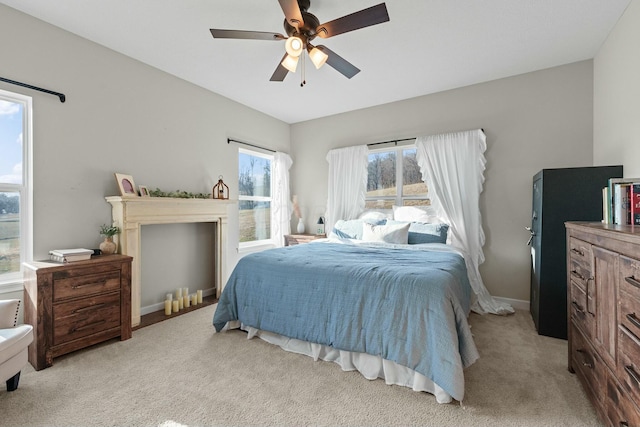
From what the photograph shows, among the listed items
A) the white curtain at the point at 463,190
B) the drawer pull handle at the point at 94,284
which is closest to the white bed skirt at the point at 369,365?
the drawer pull handle at the point at 94,284

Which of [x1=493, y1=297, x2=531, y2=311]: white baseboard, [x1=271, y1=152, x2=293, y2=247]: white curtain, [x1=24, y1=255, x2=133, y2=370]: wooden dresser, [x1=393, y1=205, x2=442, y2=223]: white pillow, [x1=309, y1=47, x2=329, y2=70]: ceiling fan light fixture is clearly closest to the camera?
[x1=24, y1=255, x2=133, y2=370]: wooden dresser

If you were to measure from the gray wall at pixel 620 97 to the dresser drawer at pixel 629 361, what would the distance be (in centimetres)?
153

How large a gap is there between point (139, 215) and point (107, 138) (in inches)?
31.6

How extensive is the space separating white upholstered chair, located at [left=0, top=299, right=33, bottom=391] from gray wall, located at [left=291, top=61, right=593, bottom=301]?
4.21 meters

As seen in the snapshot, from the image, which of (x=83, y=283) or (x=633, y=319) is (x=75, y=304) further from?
(x=633, y=319)

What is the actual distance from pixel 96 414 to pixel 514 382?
254cm

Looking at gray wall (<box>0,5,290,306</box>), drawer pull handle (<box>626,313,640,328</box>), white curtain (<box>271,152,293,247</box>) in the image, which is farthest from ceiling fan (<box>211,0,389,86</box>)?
white curtain (<box>271,152,293,247</box>)

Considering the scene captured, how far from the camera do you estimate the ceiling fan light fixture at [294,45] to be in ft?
6.97

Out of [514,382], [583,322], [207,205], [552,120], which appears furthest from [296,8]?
[552,120]

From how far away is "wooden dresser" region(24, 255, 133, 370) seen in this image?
2086 mm

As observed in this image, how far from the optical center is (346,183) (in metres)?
4.55

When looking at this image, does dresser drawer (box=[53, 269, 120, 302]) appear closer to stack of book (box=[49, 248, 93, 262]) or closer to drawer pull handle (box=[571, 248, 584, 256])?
stack of book (box=[49, 248, 93, 262])

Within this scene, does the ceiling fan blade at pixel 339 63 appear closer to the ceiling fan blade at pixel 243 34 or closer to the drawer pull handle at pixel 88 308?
the ceiling fan blade at pixel 243 34

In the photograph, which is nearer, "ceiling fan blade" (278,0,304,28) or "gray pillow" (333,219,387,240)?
"ceiling fan blade" (278,0,304,28)
